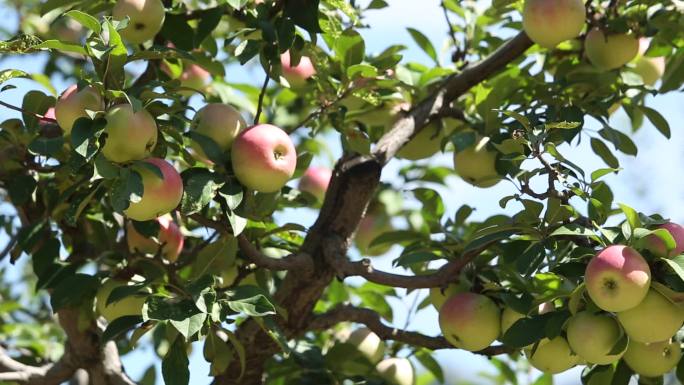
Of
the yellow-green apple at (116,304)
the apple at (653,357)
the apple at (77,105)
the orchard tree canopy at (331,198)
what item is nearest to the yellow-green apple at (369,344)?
the orchard tree canopy at (331,198)

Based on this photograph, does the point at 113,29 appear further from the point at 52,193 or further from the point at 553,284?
the point at 553,284

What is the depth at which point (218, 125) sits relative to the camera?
2.01 m

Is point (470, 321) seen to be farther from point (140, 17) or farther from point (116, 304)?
point (140, 17)

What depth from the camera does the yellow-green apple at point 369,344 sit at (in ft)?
8.36

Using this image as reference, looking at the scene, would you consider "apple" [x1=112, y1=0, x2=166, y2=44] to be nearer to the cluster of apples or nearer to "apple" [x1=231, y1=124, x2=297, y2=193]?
"apple" [x1=231, y1=124, x2=297, y2=193]

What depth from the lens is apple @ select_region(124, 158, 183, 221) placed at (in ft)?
5.88

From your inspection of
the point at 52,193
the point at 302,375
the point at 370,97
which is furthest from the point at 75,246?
the point at 370,97

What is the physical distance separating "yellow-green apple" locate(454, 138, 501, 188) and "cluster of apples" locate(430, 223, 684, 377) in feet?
1.12

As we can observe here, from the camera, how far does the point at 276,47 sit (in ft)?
6.83

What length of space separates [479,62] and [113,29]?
993mm

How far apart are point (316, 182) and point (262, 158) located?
1443 millimetres

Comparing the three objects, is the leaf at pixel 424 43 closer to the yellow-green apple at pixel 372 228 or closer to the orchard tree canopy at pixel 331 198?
the orchard tree canopy at pixel 331 198

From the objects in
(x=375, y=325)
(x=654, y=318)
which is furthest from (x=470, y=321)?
(x=654, y=318)

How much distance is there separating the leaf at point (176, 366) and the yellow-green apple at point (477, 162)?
0.75 m
